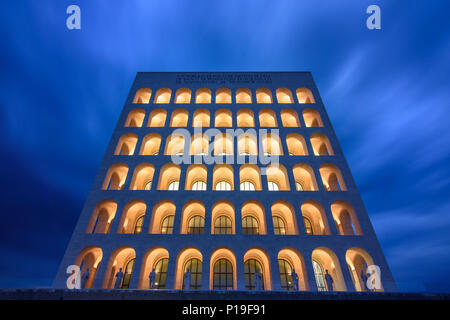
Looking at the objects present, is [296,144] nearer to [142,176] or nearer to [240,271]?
[240,271]

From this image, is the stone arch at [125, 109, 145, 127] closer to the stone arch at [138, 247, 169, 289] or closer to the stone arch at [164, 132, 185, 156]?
the stone arch at [164, 132, 185, 156]

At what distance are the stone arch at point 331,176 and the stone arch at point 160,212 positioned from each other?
15.8 meters

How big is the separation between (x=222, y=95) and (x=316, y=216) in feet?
61.5

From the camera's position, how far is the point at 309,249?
1716 centimetres

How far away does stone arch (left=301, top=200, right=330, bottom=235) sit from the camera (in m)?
19.0

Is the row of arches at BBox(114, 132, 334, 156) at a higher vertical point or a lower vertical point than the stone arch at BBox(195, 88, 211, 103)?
lower

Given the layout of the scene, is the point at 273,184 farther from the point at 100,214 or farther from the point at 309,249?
the point at 100,214

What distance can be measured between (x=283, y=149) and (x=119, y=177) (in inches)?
708

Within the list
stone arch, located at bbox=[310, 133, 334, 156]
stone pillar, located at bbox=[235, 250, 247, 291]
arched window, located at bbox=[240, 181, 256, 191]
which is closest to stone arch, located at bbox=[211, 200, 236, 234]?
stone pillar, located at bbox=[235, 250, 247, 291]

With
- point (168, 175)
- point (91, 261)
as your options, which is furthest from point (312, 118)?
point (91, 261)

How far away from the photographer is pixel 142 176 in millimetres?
23672

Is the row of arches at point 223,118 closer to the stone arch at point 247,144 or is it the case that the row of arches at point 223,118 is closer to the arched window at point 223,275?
the stone arch at point 247,144

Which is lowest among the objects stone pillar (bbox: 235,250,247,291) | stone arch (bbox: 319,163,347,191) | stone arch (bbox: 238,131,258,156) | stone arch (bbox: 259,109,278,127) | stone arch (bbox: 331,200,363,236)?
stone pillar (bbox: 235,250,247,291)
